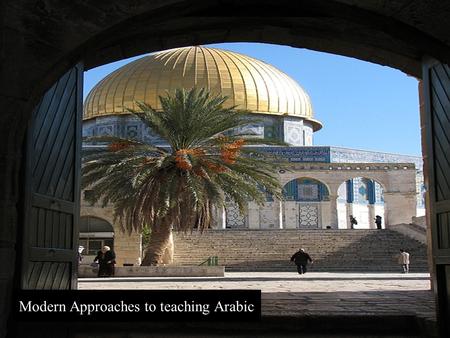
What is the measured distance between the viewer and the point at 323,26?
224 inches

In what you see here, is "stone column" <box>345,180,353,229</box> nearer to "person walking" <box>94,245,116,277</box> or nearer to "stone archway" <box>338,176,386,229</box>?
"stone archway" <box>338,176,386,229</box>

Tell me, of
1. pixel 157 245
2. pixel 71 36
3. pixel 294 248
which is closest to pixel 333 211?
pixel 294 248

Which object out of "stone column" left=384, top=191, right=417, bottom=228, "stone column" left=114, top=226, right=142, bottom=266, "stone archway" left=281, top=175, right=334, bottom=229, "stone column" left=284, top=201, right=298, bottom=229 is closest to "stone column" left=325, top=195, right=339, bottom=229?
"stone archway" left=281, top=175, right=334, bottom=229

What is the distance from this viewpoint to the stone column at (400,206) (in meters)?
37.3

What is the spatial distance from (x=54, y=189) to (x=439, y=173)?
10.5 ft

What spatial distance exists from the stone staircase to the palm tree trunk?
626 cm

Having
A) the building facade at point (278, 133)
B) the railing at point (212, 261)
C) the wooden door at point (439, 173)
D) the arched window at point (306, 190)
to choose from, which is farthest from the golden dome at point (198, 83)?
the wooden door at point (439, 173)

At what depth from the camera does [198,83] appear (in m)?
39.6

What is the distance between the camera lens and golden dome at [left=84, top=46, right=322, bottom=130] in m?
39.8

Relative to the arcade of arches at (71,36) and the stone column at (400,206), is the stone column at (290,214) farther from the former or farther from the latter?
the arcade of arches at (71,36)

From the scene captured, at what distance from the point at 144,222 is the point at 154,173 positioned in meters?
1.65

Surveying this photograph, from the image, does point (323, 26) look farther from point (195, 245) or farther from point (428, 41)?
point (195, 245)

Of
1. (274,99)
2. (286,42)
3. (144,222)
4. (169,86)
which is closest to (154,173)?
(144,222)

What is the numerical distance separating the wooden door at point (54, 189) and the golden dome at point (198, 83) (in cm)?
3303
